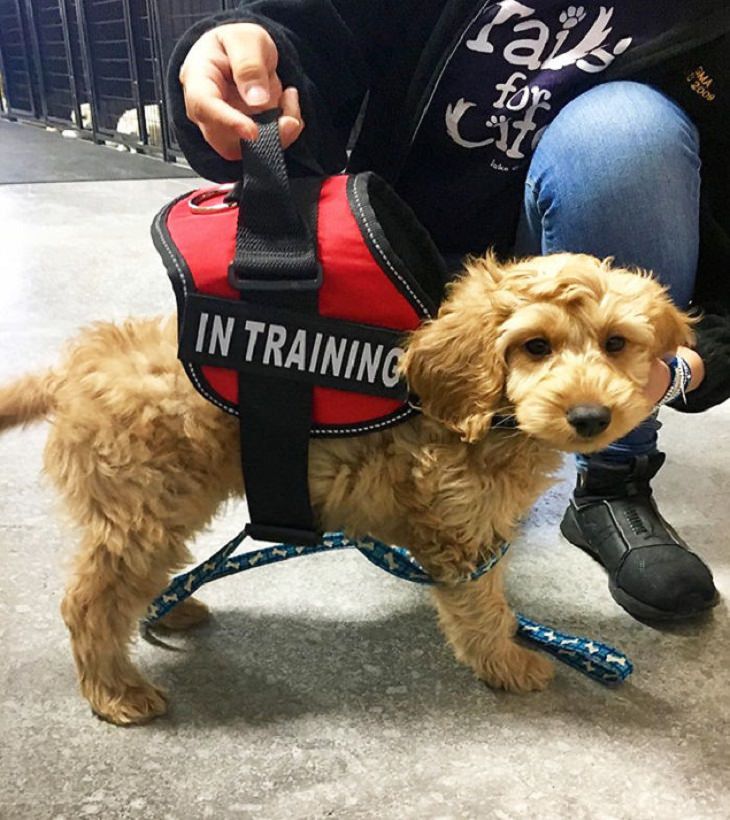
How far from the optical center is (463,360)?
0.83m

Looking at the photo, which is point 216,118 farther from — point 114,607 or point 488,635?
point 488,635

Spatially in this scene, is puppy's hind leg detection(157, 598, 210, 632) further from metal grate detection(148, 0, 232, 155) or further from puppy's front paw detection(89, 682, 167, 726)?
metal grate detection(148, 0, 232, 155)

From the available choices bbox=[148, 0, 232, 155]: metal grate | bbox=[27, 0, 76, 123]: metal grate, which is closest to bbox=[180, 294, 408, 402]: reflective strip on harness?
bbox=[148, 0, 232, 155]: metal grate

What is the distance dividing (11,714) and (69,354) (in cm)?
44

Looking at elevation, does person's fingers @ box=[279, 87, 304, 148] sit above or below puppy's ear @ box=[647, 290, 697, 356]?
above

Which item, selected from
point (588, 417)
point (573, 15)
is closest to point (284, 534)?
point (588, 417)

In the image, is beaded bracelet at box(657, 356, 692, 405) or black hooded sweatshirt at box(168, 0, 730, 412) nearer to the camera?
beaded bracelet at box(657, 356, 692, 405)

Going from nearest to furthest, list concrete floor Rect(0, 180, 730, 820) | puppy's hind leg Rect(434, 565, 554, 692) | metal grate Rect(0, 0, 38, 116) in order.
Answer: concrete floor Rect(0, 180, 730, 820)
puppy's hind leg Rect(434, 565, 554, 692)
metal grate Rect(0, 0, 38, 116)

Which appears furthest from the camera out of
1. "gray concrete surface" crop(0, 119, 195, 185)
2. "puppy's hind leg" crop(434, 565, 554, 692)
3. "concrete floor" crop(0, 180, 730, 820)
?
"gray concrete surface" crop(0, 119, 195, 185)

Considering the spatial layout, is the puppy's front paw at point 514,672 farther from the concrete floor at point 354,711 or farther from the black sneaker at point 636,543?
the black sneaker at point 636,543

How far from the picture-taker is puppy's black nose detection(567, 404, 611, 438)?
0.78 m

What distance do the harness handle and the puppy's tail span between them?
10.6 inches

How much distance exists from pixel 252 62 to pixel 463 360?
0.44 meters

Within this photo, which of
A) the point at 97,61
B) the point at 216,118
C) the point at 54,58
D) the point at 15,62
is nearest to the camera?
the point at 216,118
